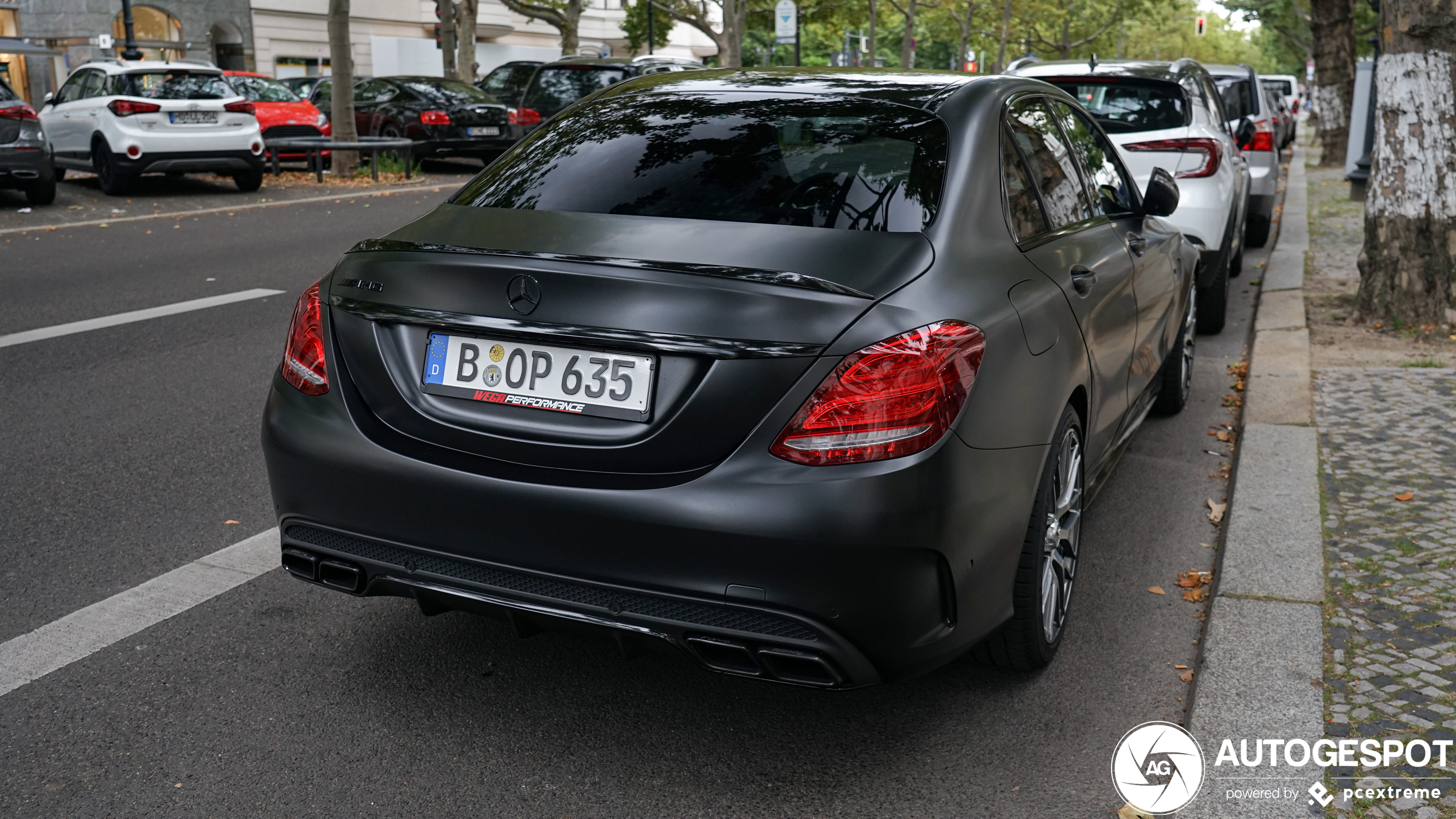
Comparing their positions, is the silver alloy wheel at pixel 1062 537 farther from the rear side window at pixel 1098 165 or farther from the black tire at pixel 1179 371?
the black tire at pixel 1179 371

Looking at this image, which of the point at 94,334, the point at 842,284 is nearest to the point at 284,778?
the point at 842,284

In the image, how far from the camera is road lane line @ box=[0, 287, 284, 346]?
7762 mm

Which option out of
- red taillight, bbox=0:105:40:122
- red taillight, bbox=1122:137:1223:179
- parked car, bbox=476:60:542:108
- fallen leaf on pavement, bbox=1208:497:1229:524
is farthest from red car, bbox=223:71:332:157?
fallen leaf on pavement, bbox=1208:497:1229:524

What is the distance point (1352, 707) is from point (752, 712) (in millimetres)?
1450

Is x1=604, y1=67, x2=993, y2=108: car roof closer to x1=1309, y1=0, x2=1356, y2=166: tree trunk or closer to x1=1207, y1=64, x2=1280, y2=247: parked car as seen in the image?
x1=1207, y1=64, x2=1280, y2=247: parked car

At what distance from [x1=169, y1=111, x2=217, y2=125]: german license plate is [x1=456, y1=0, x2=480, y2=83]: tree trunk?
17058 mm

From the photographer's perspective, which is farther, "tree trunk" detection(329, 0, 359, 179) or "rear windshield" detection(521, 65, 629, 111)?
"rear windshield" detection(521, 65, 629, 111)

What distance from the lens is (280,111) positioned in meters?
20.9

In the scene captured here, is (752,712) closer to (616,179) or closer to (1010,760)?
(1010,760)

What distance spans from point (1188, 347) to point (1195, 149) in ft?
7.39

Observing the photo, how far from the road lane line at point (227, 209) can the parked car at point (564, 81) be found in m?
2.89

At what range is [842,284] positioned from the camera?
276cm

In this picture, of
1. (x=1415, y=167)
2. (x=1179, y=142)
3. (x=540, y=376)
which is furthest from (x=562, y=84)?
(x=540, y=376)

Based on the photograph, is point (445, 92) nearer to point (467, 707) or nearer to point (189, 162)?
point (189, 162)
